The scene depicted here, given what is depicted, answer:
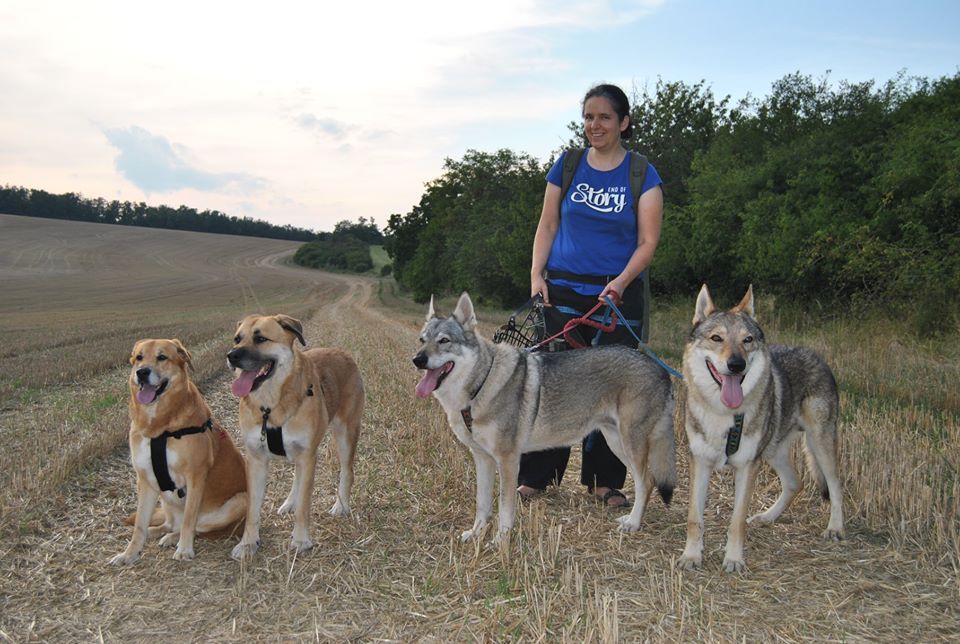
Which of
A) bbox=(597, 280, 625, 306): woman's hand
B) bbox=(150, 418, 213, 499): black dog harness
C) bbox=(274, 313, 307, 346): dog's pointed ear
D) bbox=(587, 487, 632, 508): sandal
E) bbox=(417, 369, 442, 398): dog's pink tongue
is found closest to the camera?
bbox=(150, 418, 213, 499): black dog harness

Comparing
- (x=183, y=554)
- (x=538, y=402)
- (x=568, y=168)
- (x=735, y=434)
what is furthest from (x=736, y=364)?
(x=183, y=554)

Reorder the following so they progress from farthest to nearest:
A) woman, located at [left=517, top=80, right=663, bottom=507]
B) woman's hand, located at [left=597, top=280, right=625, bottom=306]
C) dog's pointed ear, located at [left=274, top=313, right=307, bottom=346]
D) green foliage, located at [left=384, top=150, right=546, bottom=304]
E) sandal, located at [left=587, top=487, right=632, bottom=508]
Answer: green foliage, located at [left=384, top=150, right=546, bottom=304], sandal, located at [left=587, top=487, right=632, bottom=508], woman, located at [left=517, top=80, right=663, bottom=507], woman's hand, located at [left=597, top=280, right=625, bottom=306], dog's pointed ear, located at [left=274, top=313, right=307, bottom=346]

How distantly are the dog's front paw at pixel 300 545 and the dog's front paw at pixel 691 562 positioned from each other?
2.63m

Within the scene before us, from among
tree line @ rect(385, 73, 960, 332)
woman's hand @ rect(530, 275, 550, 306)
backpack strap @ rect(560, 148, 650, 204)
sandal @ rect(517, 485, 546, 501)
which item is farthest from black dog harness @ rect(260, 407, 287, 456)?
tree line @ rect(385, 73, 960, 332)

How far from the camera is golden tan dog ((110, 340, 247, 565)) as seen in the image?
4.37 meters

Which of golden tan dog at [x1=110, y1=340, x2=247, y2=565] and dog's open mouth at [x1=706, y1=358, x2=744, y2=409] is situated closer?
dog's open mouth at [x1=706, y1=358, x2=744, y2=409]

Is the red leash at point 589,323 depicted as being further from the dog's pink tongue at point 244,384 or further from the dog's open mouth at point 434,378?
the dog's pink tongue at point 244,384

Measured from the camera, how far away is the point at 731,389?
13.7ft

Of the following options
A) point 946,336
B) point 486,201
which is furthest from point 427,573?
point 486,201

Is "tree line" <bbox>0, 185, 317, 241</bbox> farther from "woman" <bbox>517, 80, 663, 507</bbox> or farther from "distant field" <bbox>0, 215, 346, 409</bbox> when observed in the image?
"woman" <bbox>517, 80, 663, 507</bbox>

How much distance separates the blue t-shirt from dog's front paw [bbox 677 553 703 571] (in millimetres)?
2259

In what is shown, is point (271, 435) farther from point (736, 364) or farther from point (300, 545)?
point (736, 364)

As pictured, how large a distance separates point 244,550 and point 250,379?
3.98 feet

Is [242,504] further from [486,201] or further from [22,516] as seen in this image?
[486,201]
